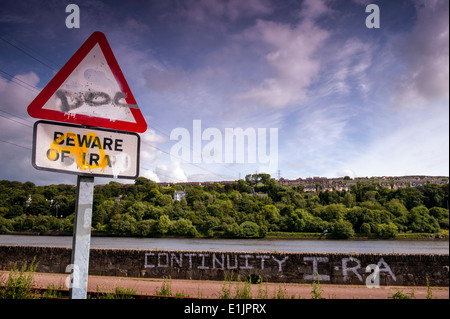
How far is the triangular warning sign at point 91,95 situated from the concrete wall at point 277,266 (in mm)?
8067

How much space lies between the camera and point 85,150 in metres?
1.83

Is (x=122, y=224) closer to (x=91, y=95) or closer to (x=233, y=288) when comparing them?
(x=233, y=288)

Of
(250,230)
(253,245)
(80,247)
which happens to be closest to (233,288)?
(80,247)

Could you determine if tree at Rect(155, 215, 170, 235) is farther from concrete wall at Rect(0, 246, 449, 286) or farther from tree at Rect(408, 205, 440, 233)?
concrete wall at Rect(0, 246, 449, 286)

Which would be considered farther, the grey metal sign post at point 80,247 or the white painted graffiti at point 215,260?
the white painted graffiti at point 215,260

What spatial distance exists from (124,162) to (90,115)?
336 millimetres

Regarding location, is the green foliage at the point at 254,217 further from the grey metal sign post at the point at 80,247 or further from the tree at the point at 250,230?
the grey metal sign post at the point at 80,247

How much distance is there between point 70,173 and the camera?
1763mm

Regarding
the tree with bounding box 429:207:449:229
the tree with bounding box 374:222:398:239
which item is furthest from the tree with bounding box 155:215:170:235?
the tree with bounding box 429:207:449:229

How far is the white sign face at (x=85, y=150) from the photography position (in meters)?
1.73

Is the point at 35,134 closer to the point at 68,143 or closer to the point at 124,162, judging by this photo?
the point at 68,143

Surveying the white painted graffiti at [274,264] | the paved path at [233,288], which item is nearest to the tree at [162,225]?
the paved path at [233,288]
